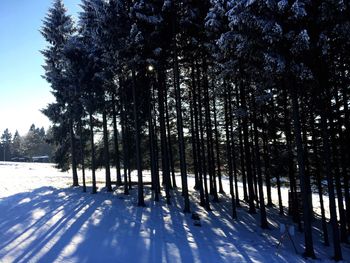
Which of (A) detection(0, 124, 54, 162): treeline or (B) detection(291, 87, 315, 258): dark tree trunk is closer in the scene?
(B) detection(291, 87, 315, 258): dark tree trunk

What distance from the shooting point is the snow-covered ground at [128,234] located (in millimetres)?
11391

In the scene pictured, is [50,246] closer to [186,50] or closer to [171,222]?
[171,222]

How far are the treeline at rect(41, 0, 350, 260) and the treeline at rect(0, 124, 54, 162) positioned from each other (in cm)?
7619

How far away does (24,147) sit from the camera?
→ 104 m

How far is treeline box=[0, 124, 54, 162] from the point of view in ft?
339

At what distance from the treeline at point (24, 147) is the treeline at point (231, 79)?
76188 millimetres

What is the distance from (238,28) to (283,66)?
249 cm

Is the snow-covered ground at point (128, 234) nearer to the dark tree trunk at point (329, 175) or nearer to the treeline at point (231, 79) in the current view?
the dark tree trunk at point (329, 175)

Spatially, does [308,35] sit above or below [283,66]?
above

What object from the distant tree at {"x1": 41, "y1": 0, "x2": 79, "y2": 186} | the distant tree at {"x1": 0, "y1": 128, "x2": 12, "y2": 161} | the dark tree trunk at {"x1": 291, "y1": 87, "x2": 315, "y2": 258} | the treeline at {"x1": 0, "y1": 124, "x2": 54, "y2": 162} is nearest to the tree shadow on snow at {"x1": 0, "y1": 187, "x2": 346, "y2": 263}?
the dark tree trunk at {"x1": 291, "y1": 87, "x2": 315, "y2": 258}

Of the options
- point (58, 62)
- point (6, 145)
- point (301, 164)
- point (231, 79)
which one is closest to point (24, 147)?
point (6, 145)

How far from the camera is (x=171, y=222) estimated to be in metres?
17.1

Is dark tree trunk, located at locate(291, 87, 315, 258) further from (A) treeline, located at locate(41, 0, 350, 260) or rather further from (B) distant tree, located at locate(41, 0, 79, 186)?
(B) distant tree, located at locate(41, 0, 79, 186)

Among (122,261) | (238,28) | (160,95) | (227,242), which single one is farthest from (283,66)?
(160,95)
